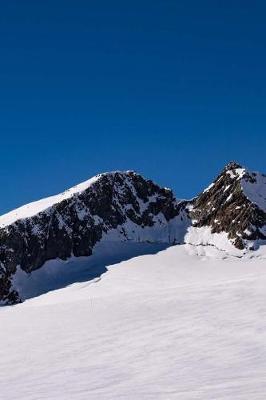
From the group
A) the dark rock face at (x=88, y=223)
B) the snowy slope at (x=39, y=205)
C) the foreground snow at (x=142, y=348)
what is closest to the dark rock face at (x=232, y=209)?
the dark rock face at (x=88, y=223)

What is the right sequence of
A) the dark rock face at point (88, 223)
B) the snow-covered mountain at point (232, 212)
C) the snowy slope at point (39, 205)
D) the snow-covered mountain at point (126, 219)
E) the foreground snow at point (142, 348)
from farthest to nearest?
the snowy slope at point (39, 205) < the snow-covered mountain at point (232, 212) < the snow-covered mountain at point (126, 219) < the dark rock face at point (88, 223) < the foreground snow at point (142, 348)

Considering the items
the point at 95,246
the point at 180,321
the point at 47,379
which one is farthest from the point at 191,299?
the point at 95,246

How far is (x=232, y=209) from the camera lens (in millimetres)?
89875

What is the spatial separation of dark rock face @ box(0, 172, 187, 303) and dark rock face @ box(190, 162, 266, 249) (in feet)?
17.3

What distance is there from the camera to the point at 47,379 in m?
22.8

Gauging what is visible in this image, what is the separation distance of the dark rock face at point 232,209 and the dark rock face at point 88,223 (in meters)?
5.27

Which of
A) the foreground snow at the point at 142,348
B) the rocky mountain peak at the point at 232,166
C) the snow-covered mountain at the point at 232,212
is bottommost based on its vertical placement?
the foreground snow at the point at 142,348

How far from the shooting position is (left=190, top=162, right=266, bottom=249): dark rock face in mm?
84875

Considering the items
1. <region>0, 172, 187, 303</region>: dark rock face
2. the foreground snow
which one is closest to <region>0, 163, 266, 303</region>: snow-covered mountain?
<region>0, 172, 187, 303</region>: dark rock face

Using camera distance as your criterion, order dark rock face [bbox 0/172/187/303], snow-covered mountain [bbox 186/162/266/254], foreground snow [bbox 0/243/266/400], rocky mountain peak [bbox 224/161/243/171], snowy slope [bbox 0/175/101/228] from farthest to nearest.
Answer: rocky mountain peak [bbox 224/161/243/171] < snowy slope [bbox 0/175/101/228] < snow-covered mountain [bbox 186/162/266/254] < dark rock face [bbox 0/172/187/303] < foreground snow [bbox 0/243/266/400]

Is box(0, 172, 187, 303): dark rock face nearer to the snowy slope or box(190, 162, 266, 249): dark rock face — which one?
the snowy slope

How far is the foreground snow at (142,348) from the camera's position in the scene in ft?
60.1

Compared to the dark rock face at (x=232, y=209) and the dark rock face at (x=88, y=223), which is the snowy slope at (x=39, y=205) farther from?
the dark rock face at (x=232, y=209)

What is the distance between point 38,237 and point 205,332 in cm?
6032
